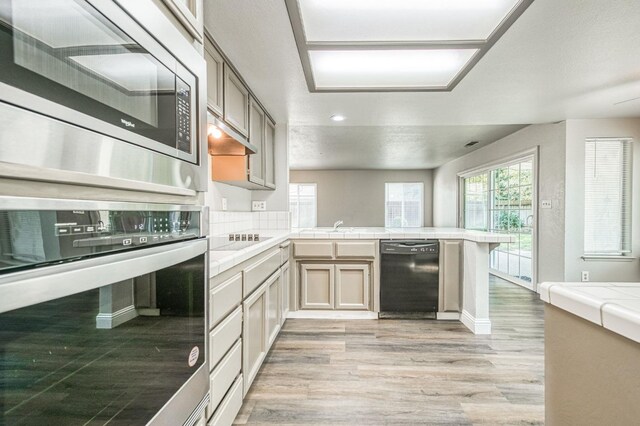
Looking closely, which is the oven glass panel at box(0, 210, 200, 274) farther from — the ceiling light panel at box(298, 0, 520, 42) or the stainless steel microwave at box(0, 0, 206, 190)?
the ceiling light panel at box(298, 0, 520, 42)

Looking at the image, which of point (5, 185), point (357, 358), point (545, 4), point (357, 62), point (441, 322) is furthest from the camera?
point (441, 322)

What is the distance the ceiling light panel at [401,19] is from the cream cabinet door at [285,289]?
190 cm

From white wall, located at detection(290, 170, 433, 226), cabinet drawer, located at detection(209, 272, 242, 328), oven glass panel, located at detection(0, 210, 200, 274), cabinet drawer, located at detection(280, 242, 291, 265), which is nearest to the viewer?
oven glass panel, located at detection(0, 210, 200, 274)

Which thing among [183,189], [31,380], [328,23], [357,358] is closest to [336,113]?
[328,23]

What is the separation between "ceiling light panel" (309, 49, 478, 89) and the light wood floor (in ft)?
7.22

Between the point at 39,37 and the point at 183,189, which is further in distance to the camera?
the point at 183,189

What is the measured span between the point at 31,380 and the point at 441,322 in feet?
10.6

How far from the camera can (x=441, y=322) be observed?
10.1 feet

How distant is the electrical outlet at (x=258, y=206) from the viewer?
3525 millimetres

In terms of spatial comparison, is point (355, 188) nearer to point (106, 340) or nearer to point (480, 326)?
point (480, 326)

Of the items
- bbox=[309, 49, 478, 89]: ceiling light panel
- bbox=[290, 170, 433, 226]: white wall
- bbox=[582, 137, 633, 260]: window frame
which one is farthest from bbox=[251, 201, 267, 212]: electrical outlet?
bbox=[290, 170, 433, 226]: white wall

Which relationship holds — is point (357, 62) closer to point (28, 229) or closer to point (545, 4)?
point (545, 4)

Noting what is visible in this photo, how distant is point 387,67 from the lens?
7.36 ft

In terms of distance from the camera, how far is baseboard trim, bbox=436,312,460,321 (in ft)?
10.2
